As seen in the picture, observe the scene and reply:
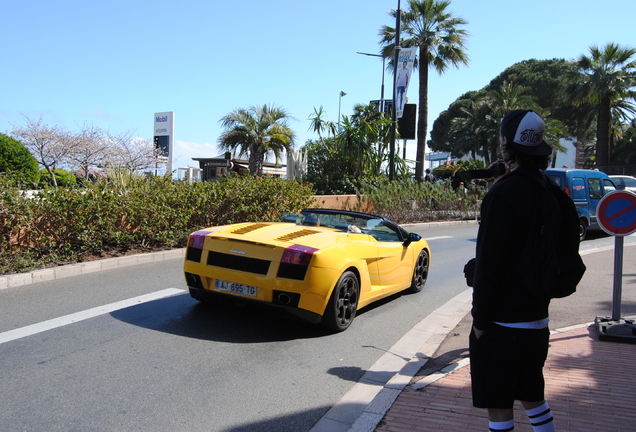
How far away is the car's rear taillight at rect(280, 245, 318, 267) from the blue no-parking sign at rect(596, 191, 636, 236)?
3.03 metres

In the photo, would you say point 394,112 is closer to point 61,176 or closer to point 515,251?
point 515,251

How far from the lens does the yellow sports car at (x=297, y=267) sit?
5066mm

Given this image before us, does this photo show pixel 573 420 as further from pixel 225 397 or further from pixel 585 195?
pixel 585 195

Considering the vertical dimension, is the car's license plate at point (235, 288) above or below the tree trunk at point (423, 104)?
below

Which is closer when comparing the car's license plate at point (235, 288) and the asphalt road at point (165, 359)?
the asphalt road at point (165, 359)

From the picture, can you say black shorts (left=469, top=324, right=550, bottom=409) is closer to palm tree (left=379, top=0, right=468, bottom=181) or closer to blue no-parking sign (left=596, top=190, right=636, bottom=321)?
blue no-parking sign (left=596, top=190, right=636, bottom=321)

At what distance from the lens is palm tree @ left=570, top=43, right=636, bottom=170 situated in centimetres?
3478

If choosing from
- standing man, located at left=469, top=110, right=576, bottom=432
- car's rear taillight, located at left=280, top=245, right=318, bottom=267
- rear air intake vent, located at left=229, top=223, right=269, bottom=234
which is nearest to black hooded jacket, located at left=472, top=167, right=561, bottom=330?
standing man, located at left=469, top=110, right=576, bottom=432

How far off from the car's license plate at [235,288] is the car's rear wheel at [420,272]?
10.2 feet

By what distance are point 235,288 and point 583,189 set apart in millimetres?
12976

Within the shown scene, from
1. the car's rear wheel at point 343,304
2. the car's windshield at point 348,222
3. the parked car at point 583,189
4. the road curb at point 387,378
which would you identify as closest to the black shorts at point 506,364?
the road curb at point 387,378

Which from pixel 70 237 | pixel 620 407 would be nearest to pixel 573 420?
pixel 620 407

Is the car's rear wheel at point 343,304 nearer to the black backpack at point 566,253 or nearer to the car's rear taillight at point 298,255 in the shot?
the car's rear taillight at point 298,255

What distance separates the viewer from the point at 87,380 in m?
4.00
